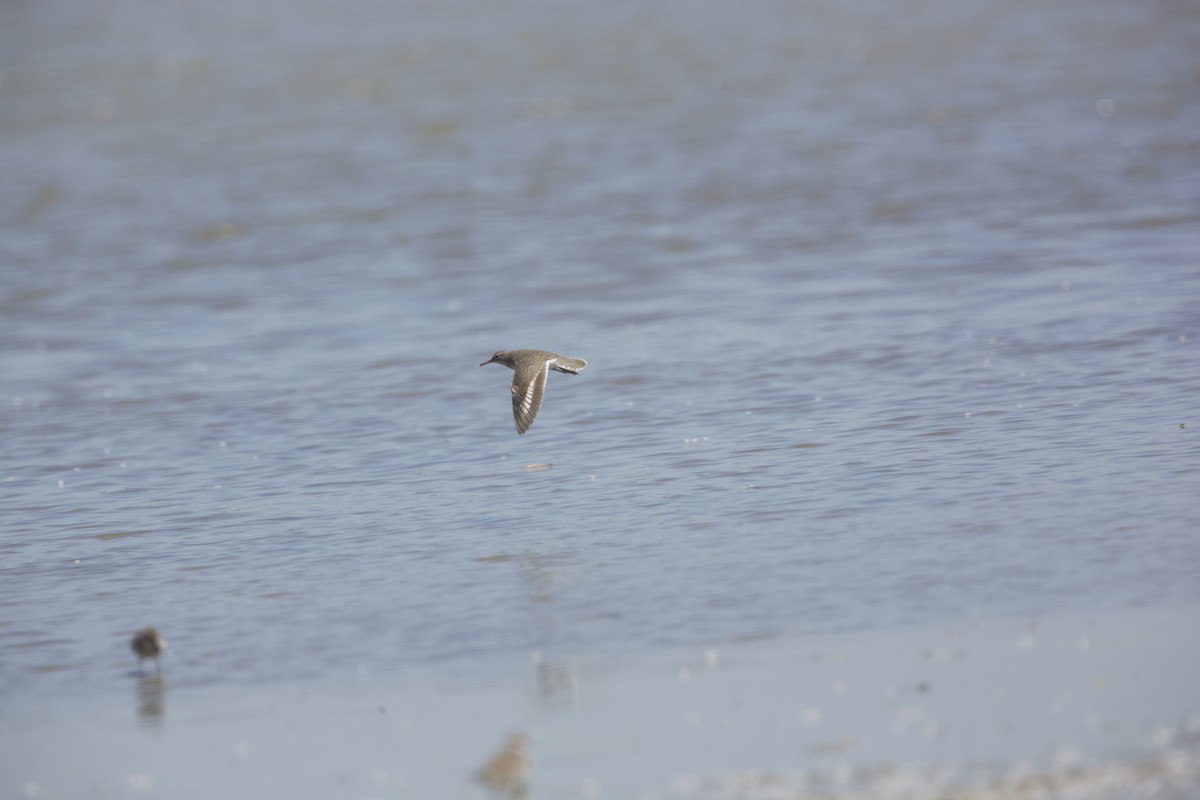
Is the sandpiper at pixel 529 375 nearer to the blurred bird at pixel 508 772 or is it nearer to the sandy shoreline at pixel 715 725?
the sandy shoreline at pixel 715 725

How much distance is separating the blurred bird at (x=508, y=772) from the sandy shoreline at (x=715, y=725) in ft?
0.14

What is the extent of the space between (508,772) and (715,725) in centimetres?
77

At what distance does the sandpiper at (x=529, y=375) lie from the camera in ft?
28.6

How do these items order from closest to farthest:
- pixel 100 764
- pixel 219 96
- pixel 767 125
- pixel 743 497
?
pixel 100 764 → pixel 743 497 → pixel 767 125 → pixel 219 96

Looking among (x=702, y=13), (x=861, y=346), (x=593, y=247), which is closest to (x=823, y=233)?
(x=593, y=247)

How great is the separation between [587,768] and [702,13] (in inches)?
1222

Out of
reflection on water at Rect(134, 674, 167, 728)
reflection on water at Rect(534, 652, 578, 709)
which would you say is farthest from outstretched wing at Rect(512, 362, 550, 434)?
reflection on water at Rect(134, 674, 167, 728)

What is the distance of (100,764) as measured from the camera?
5.71 metres

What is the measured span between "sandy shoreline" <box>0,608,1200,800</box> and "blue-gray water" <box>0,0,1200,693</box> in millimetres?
279

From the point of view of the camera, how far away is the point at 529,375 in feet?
30.1

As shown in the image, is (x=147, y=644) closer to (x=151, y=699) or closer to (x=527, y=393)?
(x=151, y=699)

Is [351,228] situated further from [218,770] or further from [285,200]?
[218,770]

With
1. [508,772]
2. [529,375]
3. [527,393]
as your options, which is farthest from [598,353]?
[508,772]

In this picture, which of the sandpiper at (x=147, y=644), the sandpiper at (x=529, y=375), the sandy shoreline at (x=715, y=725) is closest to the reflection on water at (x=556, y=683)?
the sandy shoreline at (x=715, y=725)
